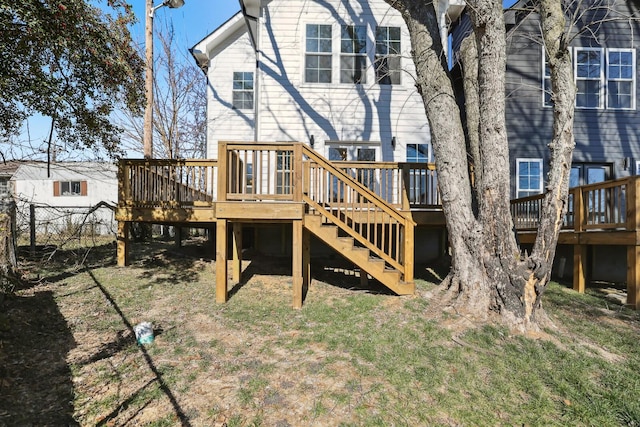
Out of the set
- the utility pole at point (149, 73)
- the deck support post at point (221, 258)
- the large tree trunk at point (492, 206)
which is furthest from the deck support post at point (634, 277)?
the utility pole at point (149, 73)

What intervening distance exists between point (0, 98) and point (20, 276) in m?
3.03

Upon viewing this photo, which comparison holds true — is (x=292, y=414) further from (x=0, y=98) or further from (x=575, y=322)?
(x=0, y=98)

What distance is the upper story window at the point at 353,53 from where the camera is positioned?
9.10m

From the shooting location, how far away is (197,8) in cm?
1706

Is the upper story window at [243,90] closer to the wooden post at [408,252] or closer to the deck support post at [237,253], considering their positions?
the deck support post at [237,253]

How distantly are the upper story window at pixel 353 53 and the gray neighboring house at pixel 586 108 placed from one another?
3812 mm

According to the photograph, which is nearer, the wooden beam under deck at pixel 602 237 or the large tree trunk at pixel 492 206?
the large tree trunk at pixel 492 206

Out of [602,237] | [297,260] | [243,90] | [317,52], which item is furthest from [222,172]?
[243,90]

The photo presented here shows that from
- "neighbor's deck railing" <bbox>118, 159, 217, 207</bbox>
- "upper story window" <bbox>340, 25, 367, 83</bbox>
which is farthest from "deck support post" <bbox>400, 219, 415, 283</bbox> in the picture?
"upper story window" <bbox>340, 25, 367, 83</bbox>

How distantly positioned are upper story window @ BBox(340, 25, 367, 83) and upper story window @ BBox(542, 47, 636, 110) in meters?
4.96

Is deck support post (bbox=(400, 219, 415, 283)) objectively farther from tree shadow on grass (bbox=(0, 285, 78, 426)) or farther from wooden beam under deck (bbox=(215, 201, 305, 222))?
tree shadow on grass (bbox=(0, 285, 78, 426))

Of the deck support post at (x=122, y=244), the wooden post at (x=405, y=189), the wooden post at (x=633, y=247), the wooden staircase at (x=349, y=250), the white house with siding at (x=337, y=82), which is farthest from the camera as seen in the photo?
the white house with siding at (x=337, y=82)

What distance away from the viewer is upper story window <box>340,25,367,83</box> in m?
9.10

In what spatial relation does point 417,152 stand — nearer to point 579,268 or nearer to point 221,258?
point 579,268
